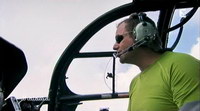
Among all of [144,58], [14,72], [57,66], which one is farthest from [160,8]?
[14,72]

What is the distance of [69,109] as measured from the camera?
396 cm

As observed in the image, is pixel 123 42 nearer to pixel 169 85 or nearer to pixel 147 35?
pixel 147 35

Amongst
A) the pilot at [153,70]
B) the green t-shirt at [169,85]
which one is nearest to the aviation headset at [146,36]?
the pilot at [153,70]

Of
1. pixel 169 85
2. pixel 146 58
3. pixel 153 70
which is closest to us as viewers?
pixel 169 85

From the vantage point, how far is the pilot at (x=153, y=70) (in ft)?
5.80

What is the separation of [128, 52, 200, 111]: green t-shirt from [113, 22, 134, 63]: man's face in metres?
A: 0.18

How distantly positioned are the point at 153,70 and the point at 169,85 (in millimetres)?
184

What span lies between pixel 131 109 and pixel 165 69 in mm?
285

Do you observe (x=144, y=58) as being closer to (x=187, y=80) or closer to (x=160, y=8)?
(x=187, y=80)

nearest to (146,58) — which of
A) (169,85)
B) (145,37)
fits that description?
(145,37)

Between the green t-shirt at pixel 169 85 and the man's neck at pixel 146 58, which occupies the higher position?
the man's neck at pixel 146 58

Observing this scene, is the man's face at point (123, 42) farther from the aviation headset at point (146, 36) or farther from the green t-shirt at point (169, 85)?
the green t-shirt at point (169, 85)

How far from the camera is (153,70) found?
199 centimetres

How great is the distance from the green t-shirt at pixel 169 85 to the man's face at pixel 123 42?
18cm
